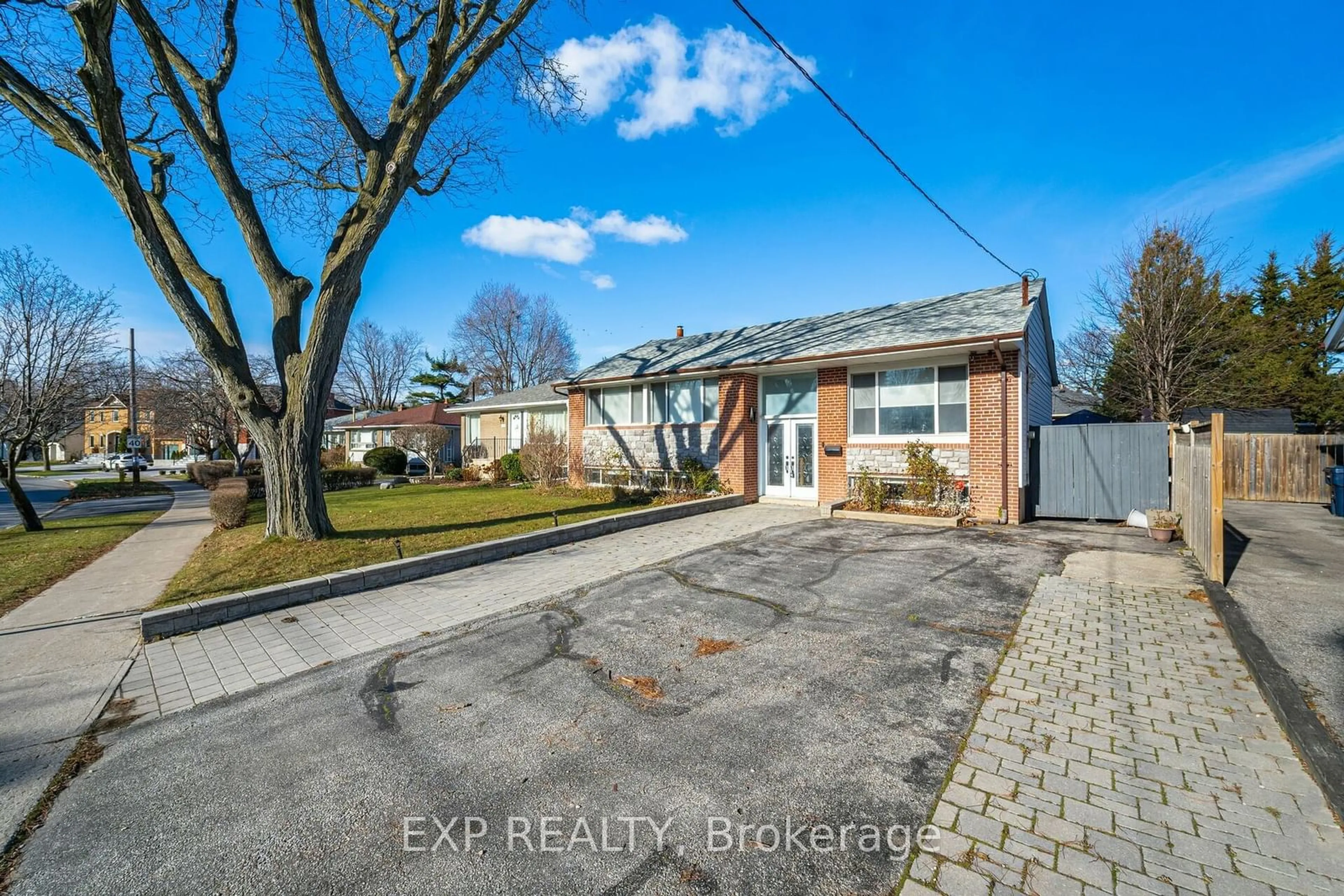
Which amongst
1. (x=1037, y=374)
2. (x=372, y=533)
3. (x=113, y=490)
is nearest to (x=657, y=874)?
(x=372, y=533)

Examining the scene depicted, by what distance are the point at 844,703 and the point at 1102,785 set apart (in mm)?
1316

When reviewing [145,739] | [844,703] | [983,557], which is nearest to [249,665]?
[145,739]

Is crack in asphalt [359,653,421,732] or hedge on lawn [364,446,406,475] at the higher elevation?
hedge on lawn [364,446,406,475]

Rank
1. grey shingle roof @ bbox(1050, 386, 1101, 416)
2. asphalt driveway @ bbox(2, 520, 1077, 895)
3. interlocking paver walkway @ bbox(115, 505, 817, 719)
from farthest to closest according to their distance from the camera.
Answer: grey shingle roof @ bbox(1050, 386, 1101, 416) → interlocking paver walkway @ bbox(115, 505, 817, 719) → asphalt driveway @ bbox(2, 520, 1077, 895)

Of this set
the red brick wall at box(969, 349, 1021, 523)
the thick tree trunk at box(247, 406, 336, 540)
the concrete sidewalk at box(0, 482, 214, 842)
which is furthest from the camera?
the red brick wall at box(969, 349, 1021, 523)

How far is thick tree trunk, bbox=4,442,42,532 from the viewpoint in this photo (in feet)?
37.2

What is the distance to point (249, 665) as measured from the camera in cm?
445

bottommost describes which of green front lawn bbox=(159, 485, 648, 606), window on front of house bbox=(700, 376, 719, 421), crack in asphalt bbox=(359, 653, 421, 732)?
crack in asphalt bbox=(359, 653, 421, 732)

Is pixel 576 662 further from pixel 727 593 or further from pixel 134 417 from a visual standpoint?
pixel 134 417

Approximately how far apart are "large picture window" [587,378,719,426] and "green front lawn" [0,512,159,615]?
11.2 m

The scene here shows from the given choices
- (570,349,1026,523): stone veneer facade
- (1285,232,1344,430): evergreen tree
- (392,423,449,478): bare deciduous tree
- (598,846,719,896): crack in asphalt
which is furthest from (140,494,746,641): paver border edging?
(1285,232,1344,430): evergreen tree

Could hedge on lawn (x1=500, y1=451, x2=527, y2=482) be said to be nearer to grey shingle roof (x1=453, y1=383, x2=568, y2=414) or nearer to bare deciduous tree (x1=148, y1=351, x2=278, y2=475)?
grey shingle roof (x1=453, y1=383, x2=568, y2=414)

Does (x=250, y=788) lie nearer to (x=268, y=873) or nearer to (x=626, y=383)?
(x=268, y=873)

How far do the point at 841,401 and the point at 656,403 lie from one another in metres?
5.46
